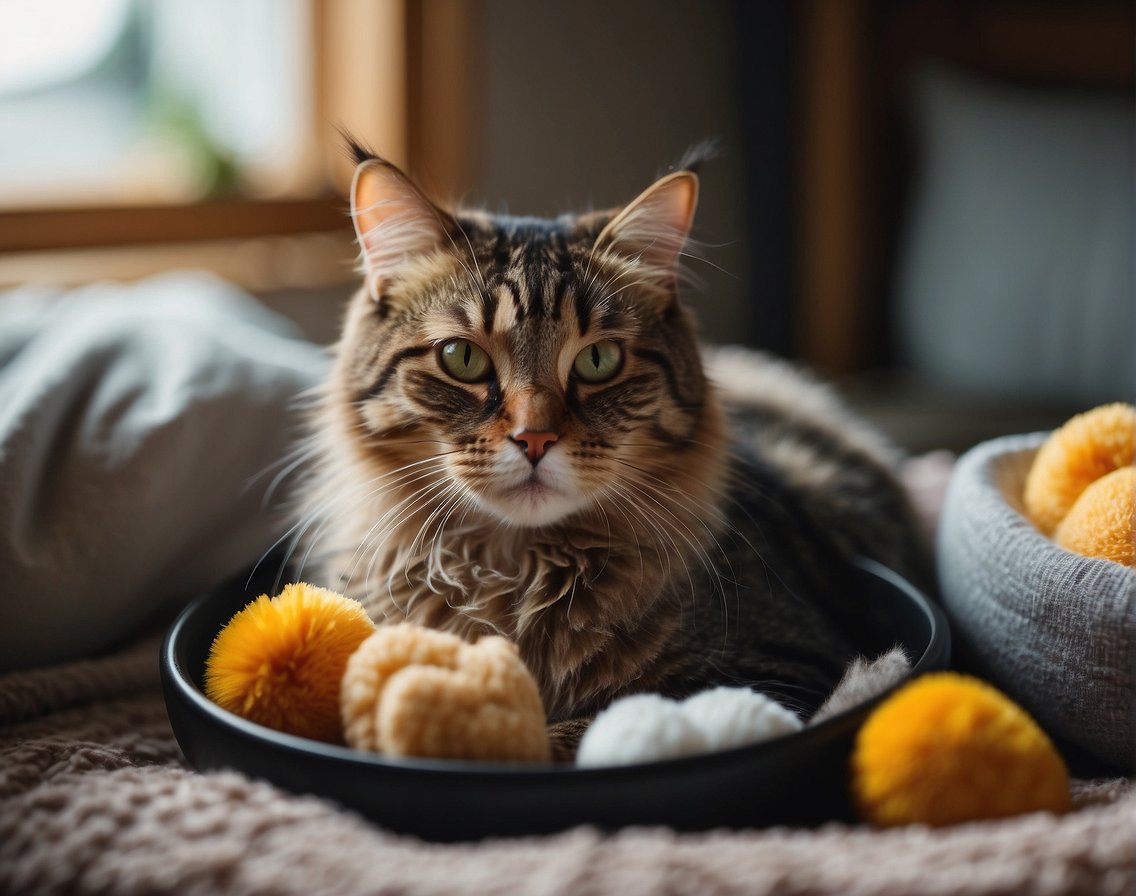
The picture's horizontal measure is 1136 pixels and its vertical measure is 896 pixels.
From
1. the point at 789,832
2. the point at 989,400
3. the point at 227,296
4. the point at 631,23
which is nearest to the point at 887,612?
the point at 789,832

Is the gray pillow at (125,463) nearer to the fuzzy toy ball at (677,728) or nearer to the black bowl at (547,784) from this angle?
the black bowl at (547,784)

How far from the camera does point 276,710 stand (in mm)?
832

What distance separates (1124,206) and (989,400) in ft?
1.58

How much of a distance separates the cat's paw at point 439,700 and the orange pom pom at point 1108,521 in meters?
0.56

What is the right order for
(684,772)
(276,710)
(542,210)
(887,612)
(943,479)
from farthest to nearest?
1. (542,210)
2. (943,479)
3. (887,612)
4. (276,710)
5. (684,772)

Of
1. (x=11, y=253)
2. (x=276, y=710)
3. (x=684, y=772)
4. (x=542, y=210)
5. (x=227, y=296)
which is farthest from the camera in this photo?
(x=542, y=210)

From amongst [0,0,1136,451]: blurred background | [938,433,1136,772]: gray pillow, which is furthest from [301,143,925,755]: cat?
[0,0,1136,451]: blurred background

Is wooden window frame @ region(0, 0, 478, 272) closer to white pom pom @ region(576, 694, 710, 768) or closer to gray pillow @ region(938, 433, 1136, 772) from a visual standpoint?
gray pillow @ region(938, 433, 1136, 772)

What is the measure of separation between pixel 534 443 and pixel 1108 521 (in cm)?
55

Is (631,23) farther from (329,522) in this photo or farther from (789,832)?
(789,832)

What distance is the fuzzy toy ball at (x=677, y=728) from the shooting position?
755mm

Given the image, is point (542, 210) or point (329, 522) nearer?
point (329, 522)

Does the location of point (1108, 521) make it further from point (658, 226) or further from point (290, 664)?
point (290, 664)

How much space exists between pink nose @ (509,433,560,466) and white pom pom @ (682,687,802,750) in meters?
0.29
